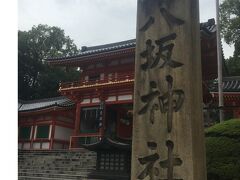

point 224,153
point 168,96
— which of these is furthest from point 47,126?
point 168,96

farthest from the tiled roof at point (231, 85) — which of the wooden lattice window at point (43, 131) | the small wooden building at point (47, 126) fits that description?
the wooden lattice window at point (43, 131)

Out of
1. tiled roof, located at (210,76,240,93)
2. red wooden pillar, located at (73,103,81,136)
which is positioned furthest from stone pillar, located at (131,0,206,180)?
red wooden pillar, located at (73,103,81,136)

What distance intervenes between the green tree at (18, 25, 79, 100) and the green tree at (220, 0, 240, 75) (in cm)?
1563

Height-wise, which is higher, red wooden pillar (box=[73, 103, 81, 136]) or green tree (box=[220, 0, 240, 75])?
green tree (box=[220, 0, 240, 75])

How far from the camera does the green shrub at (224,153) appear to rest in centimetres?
509

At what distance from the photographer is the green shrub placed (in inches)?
200

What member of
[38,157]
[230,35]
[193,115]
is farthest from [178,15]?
[230,35]

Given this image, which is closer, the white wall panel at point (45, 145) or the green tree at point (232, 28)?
the white wall panel at point (45, 145)

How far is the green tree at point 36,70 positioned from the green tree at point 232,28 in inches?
615

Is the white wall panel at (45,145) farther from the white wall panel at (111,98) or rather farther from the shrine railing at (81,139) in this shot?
the white wall panel at (111,98)

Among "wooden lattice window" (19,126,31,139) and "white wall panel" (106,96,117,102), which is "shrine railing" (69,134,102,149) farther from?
"wooden lattice window" (19,126,31,139)

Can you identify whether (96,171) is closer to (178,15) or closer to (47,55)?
(178,15)

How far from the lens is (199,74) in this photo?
4004 millimetres

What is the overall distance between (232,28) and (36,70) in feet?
67.2
